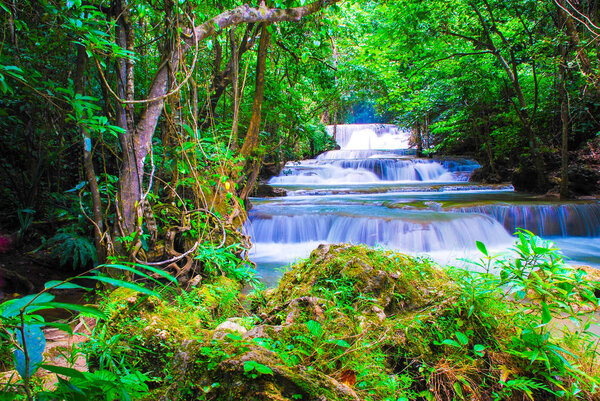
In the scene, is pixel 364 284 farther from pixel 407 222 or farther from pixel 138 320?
pixel 407 222

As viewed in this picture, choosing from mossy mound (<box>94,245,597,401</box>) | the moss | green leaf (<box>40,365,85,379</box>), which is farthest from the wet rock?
the moss

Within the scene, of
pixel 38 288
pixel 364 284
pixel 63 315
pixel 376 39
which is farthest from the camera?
pixel 376 39

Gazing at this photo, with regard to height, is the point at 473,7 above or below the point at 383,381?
above

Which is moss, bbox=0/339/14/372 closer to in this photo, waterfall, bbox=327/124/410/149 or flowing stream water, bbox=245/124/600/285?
flowing stream water, bbox=245/124/600/285

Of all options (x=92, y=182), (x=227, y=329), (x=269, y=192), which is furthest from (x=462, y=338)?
(x=269, y=192)

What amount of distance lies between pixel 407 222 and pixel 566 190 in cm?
521

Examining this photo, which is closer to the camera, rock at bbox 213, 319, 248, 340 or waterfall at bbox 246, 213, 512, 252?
rock at bbox 213, 319, 248, 340

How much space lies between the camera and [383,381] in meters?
1.33

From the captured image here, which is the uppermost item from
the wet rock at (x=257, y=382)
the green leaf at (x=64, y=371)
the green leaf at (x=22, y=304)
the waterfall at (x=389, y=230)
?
the green leaf at (x=22, y=304)

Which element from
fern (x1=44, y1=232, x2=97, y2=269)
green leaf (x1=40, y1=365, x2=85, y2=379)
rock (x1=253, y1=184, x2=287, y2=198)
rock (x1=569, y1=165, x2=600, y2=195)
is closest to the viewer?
green leaf (x1=40, y1=365, x2=85, y2=379)

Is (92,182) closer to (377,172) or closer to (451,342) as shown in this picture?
(451,342)

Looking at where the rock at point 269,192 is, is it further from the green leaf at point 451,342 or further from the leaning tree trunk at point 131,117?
the green leaf at point 451,342

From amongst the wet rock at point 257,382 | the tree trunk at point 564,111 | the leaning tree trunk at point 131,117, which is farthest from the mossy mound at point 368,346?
the tree trunk at point 564,111

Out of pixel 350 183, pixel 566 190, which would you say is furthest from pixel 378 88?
pixel 350 183
